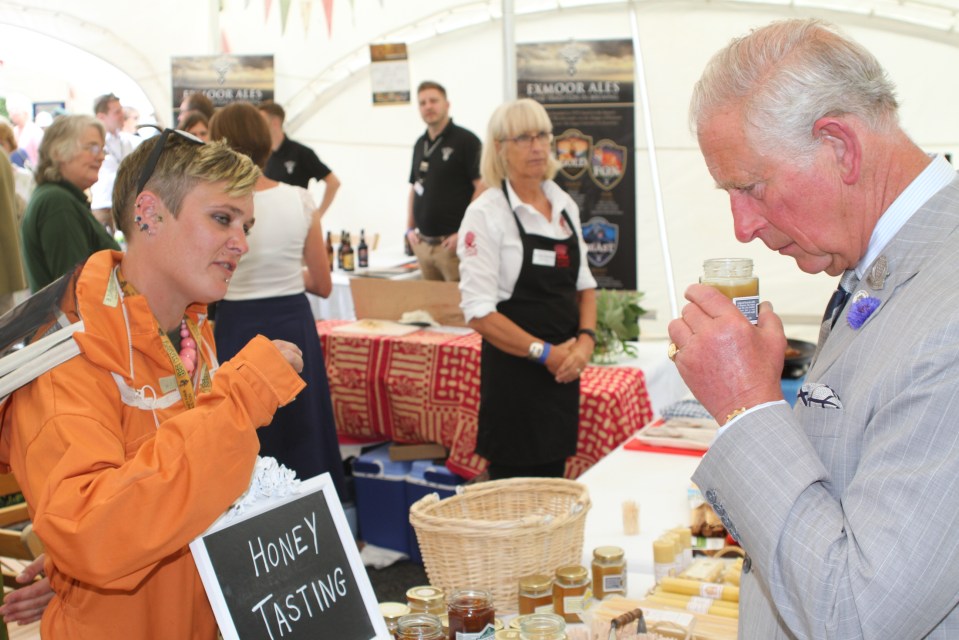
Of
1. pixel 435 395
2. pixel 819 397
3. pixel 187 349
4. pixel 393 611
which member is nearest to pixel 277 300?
pixel 435 395

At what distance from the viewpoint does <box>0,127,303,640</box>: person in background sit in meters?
1.24

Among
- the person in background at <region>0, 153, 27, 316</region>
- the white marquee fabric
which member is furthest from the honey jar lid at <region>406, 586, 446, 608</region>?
the white marquee fabric

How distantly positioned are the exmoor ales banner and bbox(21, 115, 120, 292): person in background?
2.57m

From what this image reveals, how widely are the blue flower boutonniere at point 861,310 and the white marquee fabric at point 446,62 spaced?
456cm

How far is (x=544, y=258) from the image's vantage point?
10.2ft

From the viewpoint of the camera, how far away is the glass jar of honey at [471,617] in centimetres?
146

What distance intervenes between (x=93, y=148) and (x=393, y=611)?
2.86 metres

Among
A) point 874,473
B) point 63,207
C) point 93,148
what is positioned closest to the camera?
point 874,473

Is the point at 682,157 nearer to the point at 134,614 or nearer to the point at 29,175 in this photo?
the point at 29,175

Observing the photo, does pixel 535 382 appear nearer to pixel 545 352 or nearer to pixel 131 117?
pixel 545 352

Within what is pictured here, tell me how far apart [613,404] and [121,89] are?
635cm

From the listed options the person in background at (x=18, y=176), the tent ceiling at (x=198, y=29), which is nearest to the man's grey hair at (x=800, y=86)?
the person in background at (x=18, y=176)

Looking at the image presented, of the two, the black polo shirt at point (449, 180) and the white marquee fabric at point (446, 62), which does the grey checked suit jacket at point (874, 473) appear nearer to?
the black polo shirt at point (449, 180)

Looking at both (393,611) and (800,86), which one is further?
(393,611)
